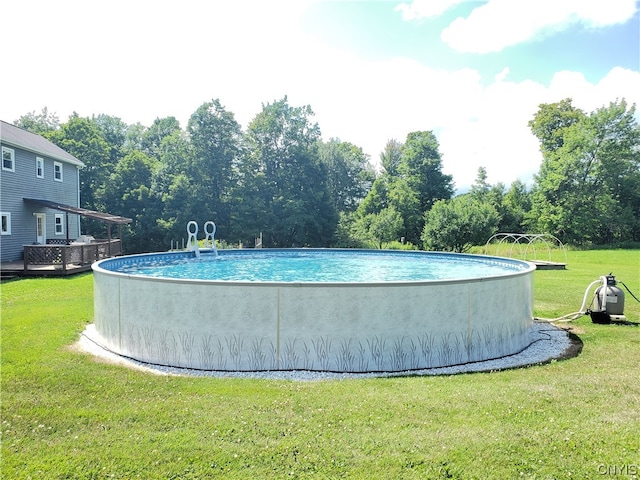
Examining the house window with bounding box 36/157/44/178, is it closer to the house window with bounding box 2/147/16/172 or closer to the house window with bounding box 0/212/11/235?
the house window with bounding box 2/147/16/172

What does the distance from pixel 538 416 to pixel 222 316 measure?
14.3 feet

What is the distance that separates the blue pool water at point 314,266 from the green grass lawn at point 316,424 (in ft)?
19.8

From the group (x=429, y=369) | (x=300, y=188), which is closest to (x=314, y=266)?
(x=429, y=369)

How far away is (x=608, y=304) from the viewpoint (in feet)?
33.3

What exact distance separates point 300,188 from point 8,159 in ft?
71.2

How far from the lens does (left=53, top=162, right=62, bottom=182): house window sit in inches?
973

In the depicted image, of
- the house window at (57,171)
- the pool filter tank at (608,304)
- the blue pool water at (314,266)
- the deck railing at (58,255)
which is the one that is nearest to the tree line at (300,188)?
the house window at (57,171)

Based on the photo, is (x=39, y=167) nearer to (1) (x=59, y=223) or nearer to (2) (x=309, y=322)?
(1) (x=59, y=223)

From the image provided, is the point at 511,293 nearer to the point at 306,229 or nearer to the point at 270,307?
the point at 270,307

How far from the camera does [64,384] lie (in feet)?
18.4

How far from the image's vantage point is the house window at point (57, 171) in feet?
81.0

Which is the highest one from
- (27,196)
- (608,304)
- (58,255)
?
(27,196)

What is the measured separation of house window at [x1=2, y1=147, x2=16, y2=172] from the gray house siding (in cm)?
14

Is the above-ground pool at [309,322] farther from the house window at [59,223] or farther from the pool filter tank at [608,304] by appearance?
the house window at [59,223]
